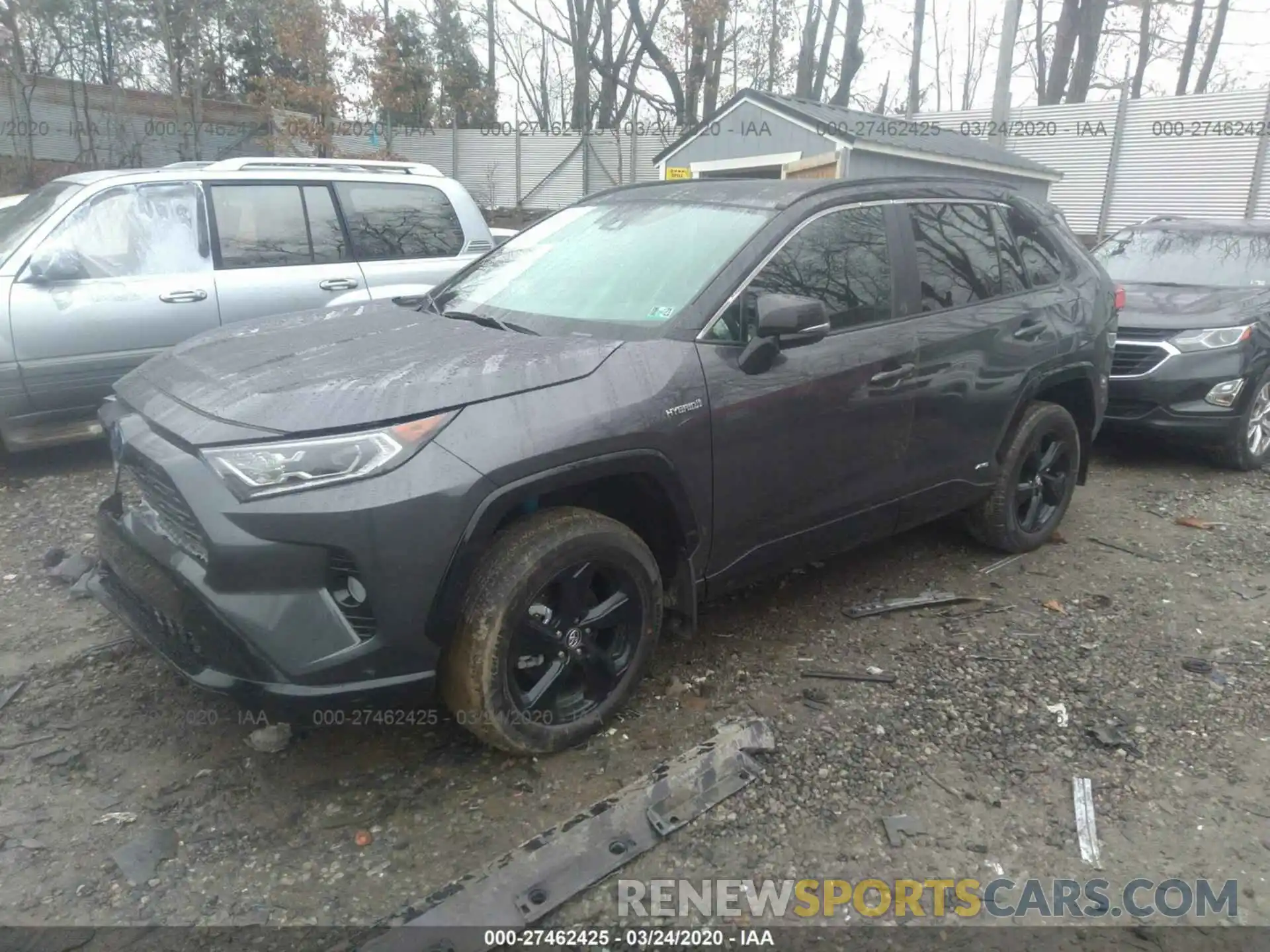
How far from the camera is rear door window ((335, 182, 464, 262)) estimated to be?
20.8ft

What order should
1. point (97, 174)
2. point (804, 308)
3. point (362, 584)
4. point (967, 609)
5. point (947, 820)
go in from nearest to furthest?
1. point (362, 584)
2. point (947, 820)
3. point (804, 308)
4. point (967, 609)
5. point (97, 174)

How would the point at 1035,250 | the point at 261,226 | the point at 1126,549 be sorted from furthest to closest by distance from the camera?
the point at 261,226 < the point at 1126,549 < the point at 1035,250

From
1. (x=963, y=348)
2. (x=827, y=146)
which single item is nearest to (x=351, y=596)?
(x=963, y=348)

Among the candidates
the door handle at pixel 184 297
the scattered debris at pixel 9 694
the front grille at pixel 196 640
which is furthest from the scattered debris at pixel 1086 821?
the door handle at pixel 184 297

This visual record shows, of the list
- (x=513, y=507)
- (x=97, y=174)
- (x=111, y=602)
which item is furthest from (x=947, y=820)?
(x=97, y=174)

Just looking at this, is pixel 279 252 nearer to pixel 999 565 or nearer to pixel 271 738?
pixel 271 738

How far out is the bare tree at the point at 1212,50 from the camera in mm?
29656

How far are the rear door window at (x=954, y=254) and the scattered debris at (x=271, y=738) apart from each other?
2.93 meters

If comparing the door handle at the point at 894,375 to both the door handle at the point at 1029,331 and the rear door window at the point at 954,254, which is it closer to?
the rear door window at the point at 954,254

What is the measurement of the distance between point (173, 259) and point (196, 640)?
397cm

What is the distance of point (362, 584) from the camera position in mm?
2389

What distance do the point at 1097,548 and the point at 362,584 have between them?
405cm

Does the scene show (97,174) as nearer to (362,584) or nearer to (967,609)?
(362,584)

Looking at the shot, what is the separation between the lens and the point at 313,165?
624 centimetres
